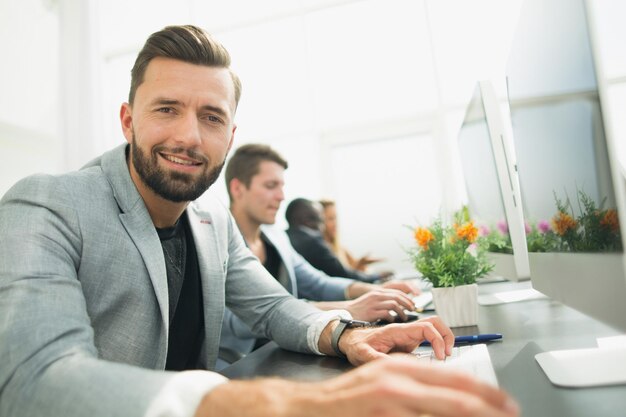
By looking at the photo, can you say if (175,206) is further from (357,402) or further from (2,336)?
(357,402)

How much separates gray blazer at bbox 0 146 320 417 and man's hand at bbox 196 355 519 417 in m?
0.11

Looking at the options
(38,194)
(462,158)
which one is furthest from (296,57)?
(38,194)

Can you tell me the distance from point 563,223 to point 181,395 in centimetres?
61

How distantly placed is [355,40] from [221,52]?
296 centimetres

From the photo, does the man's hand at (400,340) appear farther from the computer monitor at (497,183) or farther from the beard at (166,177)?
the beard at (166,177)

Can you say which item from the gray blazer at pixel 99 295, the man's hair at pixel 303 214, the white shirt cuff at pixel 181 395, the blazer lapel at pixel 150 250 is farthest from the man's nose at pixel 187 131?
the man's hair at pixel 303 214

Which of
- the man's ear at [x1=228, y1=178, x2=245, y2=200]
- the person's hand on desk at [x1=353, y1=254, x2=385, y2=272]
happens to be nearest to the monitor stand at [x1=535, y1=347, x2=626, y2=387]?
the man's ear at [x1=228, y1=178, x2=245, y2=200]

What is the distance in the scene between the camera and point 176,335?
3.70 feet

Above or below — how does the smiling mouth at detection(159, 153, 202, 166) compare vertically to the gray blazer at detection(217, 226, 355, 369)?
above

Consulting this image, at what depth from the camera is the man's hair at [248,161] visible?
2391 mm

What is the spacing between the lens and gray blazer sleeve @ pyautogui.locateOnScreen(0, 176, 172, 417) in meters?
0.47

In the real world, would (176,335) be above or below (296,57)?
below

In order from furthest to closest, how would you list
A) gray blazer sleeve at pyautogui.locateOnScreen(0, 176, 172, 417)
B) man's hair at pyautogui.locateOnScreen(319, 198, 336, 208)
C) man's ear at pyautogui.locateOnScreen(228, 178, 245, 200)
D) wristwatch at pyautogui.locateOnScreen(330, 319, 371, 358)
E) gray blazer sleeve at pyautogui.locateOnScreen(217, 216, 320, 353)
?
1. man's hair at pyautogui.locateOnScreen(319, 198, 336, 208)
2. man's ear at pyautogui.locateOnScreen(228, 178, 245, 200)
3. gray blazer sleeve at pyautogui.locateOnScreen(217, 216, 320, 353)
4. wristwatch at pyautogui.locateOnScreen(330, 319, 371, 358)
5. gray blazer sleeve at pyautogui.locateOnScreen(0, 176, 172, 417)

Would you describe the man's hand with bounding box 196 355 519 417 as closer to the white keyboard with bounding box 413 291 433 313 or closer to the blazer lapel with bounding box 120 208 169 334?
the blazer lapel with bounding box 120 208 169 334
